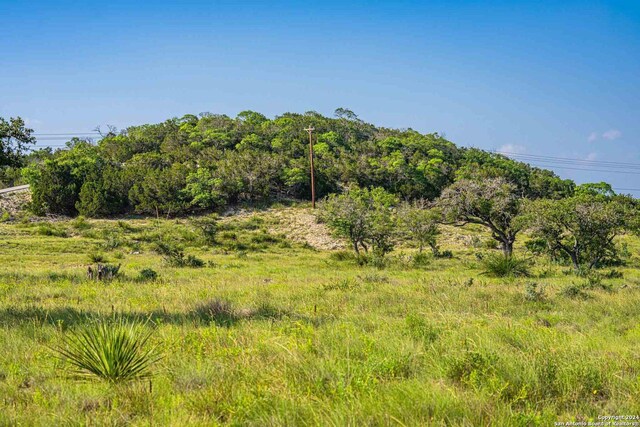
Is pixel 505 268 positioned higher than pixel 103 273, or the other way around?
pixel 103 273

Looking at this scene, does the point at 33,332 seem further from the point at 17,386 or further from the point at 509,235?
the point at 509,235

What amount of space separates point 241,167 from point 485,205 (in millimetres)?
44540

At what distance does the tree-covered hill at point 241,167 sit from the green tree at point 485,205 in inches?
1514

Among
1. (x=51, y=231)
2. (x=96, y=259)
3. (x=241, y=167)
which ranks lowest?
(x=96, y=259)

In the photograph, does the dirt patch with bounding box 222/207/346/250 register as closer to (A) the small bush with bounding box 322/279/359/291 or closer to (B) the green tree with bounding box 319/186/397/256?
(B) the green tree with bounding box 319/186/397/256

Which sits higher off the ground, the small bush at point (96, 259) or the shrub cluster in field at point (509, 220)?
the shrub cluster in field at point (509, 220)

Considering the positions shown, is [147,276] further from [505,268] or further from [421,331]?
[505,268]

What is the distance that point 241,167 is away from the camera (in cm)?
6719

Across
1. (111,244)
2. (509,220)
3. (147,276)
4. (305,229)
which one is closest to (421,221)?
(509,220)

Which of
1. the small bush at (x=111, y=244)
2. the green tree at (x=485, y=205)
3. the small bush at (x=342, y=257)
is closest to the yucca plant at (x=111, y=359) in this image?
the green tree at (x=485, y=205)

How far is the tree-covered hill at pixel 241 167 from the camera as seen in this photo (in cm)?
5983

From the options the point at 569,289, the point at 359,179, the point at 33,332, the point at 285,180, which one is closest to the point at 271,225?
the point at 285,180

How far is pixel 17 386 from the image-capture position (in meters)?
4.45

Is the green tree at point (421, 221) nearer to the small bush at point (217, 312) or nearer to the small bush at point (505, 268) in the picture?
the small bush at point (505, 268)
